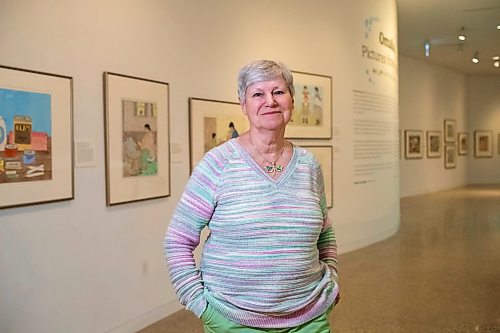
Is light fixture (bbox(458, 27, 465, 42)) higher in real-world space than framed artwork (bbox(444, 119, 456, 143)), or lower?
higher

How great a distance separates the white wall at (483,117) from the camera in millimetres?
21094

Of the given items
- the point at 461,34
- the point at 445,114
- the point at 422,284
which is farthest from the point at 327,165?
the point at 445,114

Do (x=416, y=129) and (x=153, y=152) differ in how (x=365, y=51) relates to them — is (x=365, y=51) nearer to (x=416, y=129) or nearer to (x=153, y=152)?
(x=153, y=152)

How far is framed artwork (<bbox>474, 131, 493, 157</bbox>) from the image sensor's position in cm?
2125

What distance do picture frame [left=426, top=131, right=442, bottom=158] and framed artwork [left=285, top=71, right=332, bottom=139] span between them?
1125cm

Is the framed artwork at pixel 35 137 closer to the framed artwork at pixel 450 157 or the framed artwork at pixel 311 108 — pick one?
the framed artwork at pixel 311 108

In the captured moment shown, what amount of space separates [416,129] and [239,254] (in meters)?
16.3

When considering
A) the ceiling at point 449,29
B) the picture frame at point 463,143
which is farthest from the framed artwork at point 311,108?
the picture frame at point 463,143

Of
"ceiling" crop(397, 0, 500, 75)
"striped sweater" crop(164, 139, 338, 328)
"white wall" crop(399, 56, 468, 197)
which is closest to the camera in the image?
"striped sweater" crop(164, 139, 338, 328)

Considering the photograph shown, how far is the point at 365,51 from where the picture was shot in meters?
8.55

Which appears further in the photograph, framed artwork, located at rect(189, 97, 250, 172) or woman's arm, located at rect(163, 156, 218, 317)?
framed artwork, located at rect(189, 97, 250, 172)

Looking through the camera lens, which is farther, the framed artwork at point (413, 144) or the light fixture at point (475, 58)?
the framed artwork at point (413, 144)

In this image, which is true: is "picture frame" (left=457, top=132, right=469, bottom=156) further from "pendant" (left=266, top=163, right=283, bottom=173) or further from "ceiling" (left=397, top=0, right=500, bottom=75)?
"pendant" (left=266, top=163, right=283, bottom=173)

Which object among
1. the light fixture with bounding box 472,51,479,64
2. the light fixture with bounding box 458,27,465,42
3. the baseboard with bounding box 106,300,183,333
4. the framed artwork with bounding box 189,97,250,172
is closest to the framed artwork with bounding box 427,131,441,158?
the light fixture with bounding box 472,51,479,64
